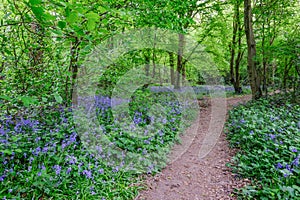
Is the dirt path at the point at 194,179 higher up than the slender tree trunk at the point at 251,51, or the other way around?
the slender tree trunk at the point at 251,51

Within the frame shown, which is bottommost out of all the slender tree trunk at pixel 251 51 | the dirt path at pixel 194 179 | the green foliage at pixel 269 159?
the dirt path at pixel 194 179

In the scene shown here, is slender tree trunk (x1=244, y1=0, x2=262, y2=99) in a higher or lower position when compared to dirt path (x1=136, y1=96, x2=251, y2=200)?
higher

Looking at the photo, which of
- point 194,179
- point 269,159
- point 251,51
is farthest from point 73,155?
point 251,51

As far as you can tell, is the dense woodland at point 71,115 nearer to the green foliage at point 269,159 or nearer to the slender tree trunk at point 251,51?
the green foliage at point 269,159

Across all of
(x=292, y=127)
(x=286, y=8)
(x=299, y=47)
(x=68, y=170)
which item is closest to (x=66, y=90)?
(x=68, y=170)

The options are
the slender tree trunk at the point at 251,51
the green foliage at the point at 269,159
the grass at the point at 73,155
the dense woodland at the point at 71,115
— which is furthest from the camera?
the slender tree trunk at the point at 251,51

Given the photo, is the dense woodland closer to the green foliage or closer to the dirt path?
the green foliage

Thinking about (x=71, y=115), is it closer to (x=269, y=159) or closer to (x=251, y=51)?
(x=269, y=159)

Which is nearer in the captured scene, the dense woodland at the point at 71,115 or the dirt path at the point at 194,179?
the dense woodland at the point at 71,115

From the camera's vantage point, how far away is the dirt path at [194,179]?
9.73 feet

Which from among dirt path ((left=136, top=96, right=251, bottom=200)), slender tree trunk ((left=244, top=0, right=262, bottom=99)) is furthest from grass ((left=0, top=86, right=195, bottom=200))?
slender tree trunk ((left=244, top=0, right=262, bottom=99))

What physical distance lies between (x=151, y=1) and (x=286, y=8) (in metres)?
7.19

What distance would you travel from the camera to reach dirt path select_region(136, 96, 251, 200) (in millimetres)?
2967

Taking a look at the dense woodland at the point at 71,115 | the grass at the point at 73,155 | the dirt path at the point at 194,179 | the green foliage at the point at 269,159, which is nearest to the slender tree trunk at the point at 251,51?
the dense woodland at the point at 71,115
